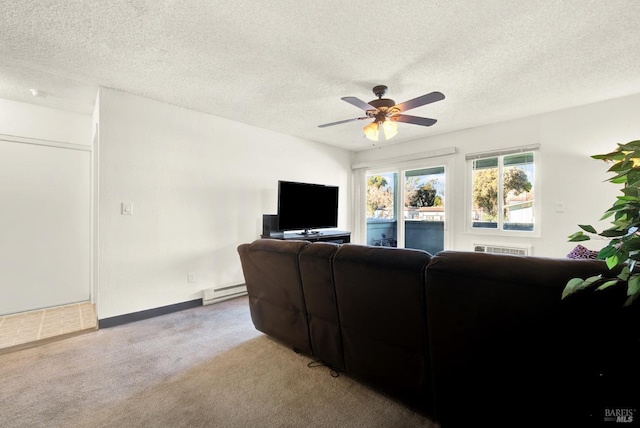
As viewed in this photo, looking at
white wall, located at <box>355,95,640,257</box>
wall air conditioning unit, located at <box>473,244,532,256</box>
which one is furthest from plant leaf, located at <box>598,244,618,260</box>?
white wall, located at <box>355,95,640,257</box>

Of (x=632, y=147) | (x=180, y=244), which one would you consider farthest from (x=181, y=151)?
(x=632, y=147)

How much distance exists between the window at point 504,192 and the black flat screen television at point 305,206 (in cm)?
210

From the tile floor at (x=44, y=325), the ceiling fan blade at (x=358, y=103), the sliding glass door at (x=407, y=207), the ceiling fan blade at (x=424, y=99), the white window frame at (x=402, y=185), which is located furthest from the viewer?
the sliding glass door at (x=407, y=207)

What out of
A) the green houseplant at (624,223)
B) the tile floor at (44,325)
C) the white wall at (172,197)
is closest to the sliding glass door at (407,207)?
the white wall at (172,197)

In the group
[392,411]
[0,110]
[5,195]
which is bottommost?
[392,411]

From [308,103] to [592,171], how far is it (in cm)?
328

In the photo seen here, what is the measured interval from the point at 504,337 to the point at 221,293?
319cm

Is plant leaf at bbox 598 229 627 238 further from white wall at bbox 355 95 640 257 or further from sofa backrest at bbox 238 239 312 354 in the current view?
white wall at bbox 355 95 640 257

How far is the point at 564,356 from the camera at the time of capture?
1.09 meters

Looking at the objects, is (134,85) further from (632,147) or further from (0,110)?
(632,147)

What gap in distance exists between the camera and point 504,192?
393 cm

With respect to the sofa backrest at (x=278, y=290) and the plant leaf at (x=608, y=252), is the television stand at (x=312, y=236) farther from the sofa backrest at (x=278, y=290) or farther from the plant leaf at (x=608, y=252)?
the plant leaf at (x=608, y=252)

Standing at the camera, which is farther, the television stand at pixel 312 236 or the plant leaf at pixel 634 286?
the television stand at pixel 312 236

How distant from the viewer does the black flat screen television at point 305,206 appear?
3.95 m
